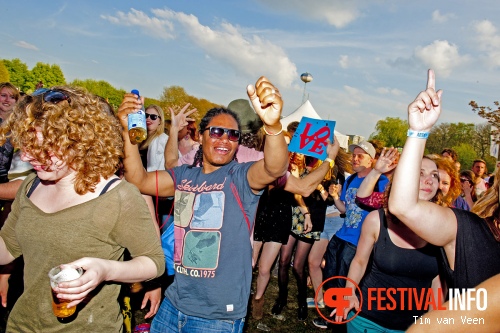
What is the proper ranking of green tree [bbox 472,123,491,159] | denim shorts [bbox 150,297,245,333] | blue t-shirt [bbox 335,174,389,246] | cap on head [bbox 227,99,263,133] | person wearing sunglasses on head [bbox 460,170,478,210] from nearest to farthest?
denim shorts [bbox 150,297,245,333] → cap on head [bbox 227,99,263,133] → blue t-shirt [bbox 335,174,389,246] → person wearing sunglasses on head [bbox 460,170,478,210] → green tree [bbox 472,123,491,159]

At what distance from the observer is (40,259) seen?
170cm

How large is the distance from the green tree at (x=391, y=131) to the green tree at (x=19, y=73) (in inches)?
2956

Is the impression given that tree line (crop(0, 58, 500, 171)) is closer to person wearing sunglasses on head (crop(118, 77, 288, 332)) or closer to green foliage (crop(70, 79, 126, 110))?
green foliage (crop(70, 79, 126, 110))

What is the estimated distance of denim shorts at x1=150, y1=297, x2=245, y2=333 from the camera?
7.59ft

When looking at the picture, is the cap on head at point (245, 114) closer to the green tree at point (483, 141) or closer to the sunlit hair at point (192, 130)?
the sunlit hair at point (192, 130)

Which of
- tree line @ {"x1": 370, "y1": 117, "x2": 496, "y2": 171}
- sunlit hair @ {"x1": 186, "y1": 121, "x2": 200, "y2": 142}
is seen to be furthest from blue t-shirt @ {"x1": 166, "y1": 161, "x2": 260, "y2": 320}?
tree line @ {"x1": 370, "y1": 117, "x2": 496, "y2": 171}

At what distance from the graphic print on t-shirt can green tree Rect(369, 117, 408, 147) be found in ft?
298

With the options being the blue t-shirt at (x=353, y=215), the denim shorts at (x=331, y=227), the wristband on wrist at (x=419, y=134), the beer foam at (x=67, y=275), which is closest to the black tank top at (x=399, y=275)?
the wristband on wrist at (x=419, y=134)

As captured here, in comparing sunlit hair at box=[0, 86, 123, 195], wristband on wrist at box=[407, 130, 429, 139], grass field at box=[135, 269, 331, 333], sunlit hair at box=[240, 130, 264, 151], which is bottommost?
grass field at box=[135, 269, 331, 333]

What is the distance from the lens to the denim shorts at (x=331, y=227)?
208 inches

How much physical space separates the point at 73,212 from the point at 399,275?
222 cm

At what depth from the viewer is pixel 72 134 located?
1.69 metres

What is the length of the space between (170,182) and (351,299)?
1.62 m

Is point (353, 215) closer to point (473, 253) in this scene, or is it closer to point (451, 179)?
point (451, 179)
